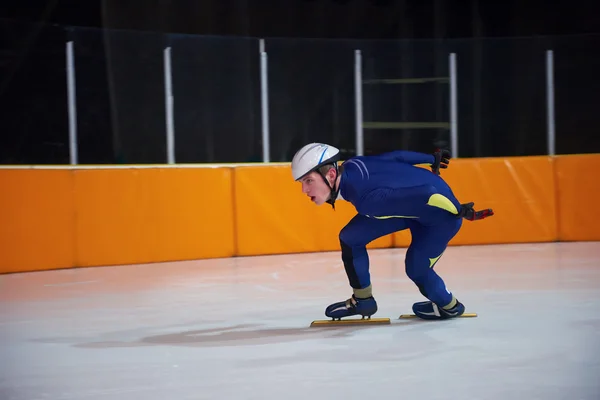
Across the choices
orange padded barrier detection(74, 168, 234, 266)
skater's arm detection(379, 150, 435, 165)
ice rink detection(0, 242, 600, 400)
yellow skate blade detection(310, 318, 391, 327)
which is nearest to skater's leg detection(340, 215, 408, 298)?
yellow skate blade detection(310, 318, 391, 327)

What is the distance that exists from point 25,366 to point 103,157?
606cm

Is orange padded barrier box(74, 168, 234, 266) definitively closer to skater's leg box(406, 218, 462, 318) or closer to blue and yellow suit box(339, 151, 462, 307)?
blue and yellow suit box(339, 151, 462, 307)

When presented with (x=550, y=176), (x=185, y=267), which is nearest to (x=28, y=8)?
(x=185, y=267)

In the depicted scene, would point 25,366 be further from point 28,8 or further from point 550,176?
point 28,8

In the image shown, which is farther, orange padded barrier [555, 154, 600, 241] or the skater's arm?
orange padded barrier [555, 154, 600, 241]

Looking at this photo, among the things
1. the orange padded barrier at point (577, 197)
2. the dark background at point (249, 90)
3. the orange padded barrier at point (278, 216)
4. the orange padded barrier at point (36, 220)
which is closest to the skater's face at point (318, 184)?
the orange padded barrier at point (36, 220)

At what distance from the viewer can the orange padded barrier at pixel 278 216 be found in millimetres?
10562

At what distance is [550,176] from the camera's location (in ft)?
37.1

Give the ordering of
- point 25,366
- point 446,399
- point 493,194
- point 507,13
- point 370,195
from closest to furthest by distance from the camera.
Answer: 1. point 446,399
2. point 25,366
3. point 370,195
4. point 493,194
5. point 507,13

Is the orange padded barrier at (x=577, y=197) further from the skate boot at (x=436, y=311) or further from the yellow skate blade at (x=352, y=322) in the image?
the yellow skate blade at (x=352, y=322)

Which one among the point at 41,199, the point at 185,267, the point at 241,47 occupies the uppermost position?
the point at 241,47

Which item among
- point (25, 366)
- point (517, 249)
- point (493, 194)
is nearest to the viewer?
point (25, 366)

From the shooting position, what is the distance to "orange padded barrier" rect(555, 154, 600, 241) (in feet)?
37.1

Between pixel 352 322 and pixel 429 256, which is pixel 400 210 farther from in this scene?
pixel 352 322
